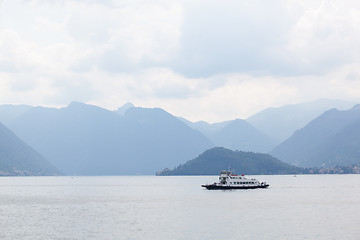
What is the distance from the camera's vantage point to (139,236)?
99062 mm

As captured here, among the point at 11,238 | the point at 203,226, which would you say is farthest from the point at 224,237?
the point at 11,238

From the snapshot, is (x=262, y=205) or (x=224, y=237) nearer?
(x=224, y=237)

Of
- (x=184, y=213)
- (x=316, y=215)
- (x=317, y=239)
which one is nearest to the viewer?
(x=317, y=239)

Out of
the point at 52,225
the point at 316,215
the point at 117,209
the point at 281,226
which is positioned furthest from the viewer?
the point at 117,209

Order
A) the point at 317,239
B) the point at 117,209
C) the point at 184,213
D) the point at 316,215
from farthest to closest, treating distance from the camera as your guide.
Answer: the point at 117,209 → the point at 184,213 → the point at 316,215 → the point at 317,239

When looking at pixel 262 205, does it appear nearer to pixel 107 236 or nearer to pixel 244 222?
pixel 244 222

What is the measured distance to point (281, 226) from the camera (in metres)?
109

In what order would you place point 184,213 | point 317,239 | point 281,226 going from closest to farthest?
point 317,239 < point 281,226 < point 184,213

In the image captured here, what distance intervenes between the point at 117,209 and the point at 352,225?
71.7 m

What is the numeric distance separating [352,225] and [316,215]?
20.9 meters

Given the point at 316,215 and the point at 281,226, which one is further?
the point at 316,215

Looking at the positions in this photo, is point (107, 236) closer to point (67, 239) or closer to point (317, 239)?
point (67, 239)

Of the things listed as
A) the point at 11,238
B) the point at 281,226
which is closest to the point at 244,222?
the point at 281,226

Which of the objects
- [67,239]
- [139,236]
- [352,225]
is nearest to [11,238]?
[67,239]
